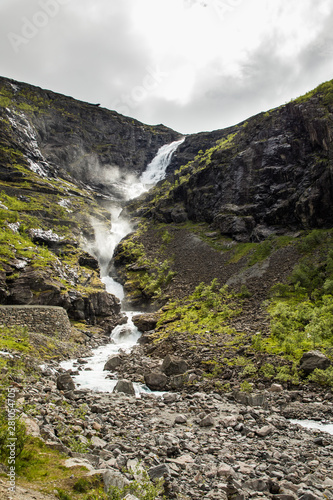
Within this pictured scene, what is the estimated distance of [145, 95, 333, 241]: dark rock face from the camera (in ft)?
175

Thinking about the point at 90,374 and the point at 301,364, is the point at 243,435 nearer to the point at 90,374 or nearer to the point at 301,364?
the point at 301,364

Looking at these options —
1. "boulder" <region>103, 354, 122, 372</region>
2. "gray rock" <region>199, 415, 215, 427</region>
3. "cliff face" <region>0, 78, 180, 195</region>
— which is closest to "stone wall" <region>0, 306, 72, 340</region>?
"boulder" <region>103, 354, 122, 372</region>

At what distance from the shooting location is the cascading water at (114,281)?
19511 millimetres

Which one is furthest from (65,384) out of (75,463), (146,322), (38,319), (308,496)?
(146,322)

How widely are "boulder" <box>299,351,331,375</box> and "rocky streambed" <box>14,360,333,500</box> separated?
2.17 m

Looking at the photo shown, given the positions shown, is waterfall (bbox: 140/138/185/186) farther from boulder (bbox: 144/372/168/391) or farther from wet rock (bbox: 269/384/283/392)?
wet rock (bbox: 269/384/283/392)

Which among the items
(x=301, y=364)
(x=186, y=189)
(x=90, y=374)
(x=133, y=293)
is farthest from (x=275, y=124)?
(x=90, y=374)

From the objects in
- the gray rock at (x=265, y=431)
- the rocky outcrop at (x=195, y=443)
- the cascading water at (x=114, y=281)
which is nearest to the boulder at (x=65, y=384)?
the rocky outcrop at (x=195, y=443)

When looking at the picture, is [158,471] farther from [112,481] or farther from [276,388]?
[276,388]

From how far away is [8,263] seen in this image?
3359cm

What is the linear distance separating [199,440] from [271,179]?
62851mm

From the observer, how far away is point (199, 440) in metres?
10.4

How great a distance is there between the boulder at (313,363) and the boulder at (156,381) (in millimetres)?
8911

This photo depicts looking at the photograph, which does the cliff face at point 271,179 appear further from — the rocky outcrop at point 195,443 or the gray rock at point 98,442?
the gray rock at point 98,442
